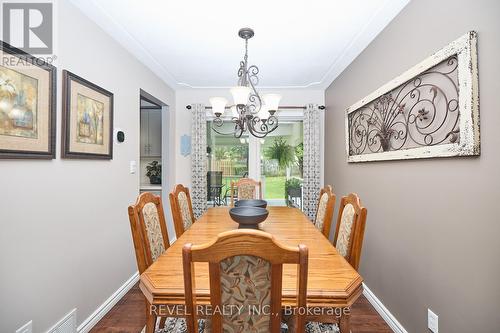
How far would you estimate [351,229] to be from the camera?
1.59 metres

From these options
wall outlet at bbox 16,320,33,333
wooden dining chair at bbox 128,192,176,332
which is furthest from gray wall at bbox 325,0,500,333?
wall outlet at bbox 16,320,33,333

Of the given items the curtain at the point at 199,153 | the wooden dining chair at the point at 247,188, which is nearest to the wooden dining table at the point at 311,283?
the wooden dining chair at the point at 247,188

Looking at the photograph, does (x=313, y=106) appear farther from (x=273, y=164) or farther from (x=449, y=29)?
(x=449, y=29)

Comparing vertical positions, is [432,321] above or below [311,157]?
below

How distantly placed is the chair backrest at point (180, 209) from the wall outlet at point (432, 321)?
1967 millimetres

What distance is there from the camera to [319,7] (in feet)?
6.53

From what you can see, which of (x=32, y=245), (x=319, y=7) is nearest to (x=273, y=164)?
(x=319, y=7)

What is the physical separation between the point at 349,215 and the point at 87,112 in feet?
7.31

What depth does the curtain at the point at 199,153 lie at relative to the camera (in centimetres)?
405

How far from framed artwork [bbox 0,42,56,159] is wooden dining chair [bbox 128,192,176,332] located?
73 cm

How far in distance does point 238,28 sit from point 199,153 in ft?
7.14

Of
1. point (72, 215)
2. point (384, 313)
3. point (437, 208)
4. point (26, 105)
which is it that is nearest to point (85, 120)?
point (26, 105)

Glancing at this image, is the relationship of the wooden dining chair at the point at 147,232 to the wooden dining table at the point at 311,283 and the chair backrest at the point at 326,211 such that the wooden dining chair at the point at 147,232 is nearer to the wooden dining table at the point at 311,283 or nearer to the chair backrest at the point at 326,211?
the wooden dining table at the point at 311,283

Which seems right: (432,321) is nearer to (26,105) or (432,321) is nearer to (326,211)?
(326,211)
